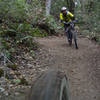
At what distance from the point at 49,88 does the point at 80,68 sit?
466cm

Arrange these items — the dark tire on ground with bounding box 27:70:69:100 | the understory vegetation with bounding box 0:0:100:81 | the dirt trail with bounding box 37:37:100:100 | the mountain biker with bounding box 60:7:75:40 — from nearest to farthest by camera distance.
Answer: the dark tire on ground with bounding box 27:70:69:100 → the dirt trail with bounding box 37:37:100:100 → the understory vegetation with bounding box 0:0:100:81 → the mountain biker with bounding box 60:7:75:40

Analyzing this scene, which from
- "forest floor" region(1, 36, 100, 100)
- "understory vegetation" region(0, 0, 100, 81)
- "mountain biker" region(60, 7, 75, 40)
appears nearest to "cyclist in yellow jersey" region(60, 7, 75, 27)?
"mountain biker" region(60, 7, 75, 40)

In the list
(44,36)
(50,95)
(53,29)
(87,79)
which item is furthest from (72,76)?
(53,29)

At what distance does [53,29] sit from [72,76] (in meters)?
9.22

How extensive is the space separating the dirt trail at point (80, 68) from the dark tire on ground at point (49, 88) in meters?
2.07

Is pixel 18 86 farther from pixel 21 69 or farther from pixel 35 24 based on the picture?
pixel 35 24

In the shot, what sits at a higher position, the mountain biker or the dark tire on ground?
the mountain biker

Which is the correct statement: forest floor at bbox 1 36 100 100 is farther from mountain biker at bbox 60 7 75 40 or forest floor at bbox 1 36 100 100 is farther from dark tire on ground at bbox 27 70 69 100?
dark tire on ground at bbox 27 70 69 100

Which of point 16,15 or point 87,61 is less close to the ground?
point 16,15

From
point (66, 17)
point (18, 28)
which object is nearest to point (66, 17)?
point (66, 17)

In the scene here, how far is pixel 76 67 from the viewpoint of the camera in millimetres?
7348

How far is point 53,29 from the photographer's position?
15344 millimetres

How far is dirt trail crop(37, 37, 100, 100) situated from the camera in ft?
17.6

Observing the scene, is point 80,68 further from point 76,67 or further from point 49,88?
point 49,88
